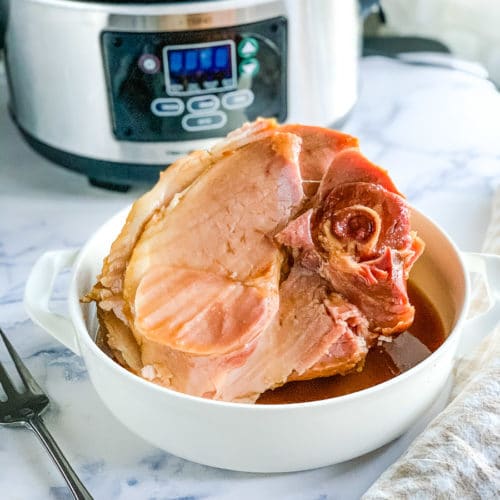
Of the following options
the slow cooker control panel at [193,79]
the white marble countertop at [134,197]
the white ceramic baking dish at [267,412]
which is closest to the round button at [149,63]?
the slow cooker control panel at [193,79]

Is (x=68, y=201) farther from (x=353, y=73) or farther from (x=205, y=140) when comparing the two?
(x=353, y=73)

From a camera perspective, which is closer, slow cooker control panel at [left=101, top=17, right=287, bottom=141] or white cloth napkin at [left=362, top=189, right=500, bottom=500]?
white cloth napkin at [left=362, top=189, right=500, bottom=500]

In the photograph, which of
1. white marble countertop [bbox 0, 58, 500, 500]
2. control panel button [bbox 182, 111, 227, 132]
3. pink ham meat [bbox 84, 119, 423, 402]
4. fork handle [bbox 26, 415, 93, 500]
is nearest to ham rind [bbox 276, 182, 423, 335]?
pink ham meat [bbox 84, 119, 423, 402]

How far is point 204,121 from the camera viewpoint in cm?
91

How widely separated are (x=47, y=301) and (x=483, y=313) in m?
0.36

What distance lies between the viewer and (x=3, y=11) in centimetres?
93

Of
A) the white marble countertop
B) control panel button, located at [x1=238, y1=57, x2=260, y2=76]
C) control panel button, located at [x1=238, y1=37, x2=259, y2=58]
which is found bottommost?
the white marble countertop

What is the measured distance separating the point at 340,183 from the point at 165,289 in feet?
0.52

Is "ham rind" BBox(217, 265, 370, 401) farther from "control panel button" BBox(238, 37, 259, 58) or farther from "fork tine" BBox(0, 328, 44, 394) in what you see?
"control panel button" BBox(238, 37, 259, 58)

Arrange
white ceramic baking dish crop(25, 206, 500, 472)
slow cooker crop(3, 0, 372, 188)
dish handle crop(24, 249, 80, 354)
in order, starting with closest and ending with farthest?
white ceramic baking dish crop(25, 206, 500, 472), dish handle crop(24, 249, 80, 354), slow cooker crop(3, 0, 372, 188)

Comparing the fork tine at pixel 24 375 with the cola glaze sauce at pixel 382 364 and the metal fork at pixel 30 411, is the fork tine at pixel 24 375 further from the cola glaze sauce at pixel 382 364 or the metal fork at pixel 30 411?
the cola glaze sauce at pixel 382 364

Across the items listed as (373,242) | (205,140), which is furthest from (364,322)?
(205,140)

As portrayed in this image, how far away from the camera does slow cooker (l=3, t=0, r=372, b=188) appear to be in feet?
2.81

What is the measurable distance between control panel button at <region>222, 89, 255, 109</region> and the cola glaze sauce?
343 millimetres
